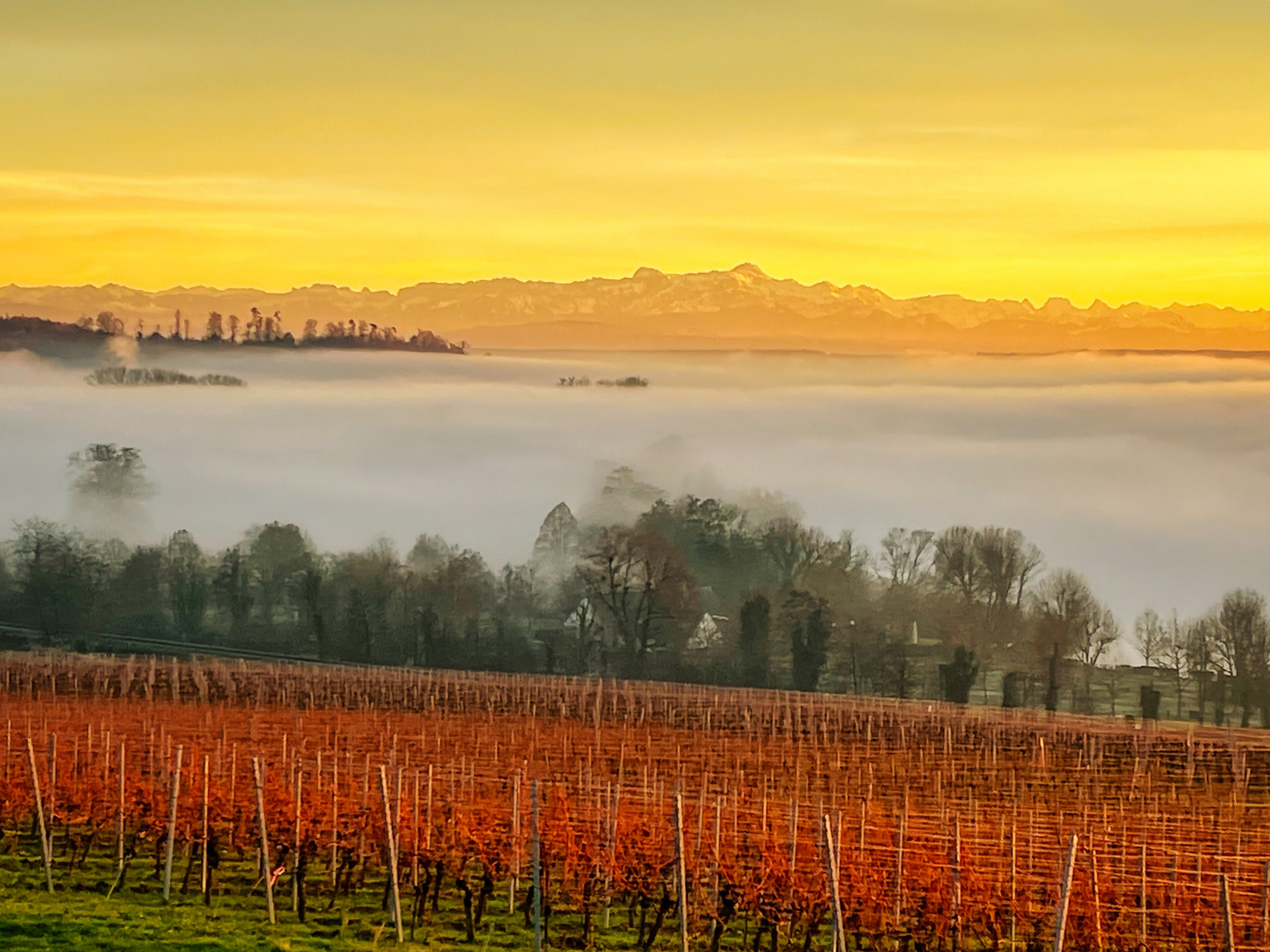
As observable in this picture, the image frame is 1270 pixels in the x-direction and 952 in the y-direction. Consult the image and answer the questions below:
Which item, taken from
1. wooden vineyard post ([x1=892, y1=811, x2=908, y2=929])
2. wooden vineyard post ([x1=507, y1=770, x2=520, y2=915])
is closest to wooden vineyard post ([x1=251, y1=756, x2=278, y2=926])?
wooden vineyard post ([x1=507, y1=770, x2=520, y2=915])

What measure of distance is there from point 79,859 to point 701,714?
28.3m

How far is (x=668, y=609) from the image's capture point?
74688mm

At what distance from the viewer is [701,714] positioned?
4850cm

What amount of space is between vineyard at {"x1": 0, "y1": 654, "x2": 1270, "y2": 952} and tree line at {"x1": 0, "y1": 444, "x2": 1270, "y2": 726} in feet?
106

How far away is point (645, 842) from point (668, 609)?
5683 centimetres

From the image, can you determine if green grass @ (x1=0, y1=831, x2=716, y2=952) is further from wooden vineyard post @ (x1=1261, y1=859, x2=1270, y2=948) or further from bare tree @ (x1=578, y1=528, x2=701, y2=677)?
bare tree @ (x1=578, y1=528, x2=701, y2=677)

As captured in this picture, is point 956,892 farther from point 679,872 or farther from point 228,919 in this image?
point 228,919

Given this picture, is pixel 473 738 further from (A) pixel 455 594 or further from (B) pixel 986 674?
(A) pixel 455 594

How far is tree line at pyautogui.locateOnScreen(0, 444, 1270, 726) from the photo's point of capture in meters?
71.2

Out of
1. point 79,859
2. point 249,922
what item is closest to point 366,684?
point 79,859

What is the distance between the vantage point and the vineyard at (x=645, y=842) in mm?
16234

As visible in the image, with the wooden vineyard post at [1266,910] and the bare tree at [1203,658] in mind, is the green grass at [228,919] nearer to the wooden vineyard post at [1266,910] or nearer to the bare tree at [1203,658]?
the wooden vineyard post at [1266,910]

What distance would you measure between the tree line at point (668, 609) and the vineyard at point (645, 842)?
106ft

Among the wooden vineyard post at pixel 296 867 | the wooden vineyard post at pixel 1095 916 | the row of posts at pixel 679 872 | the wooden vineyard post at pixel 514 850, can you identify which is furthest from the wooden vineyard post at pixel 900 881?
the wooden vineyard post at pixel 296 867
